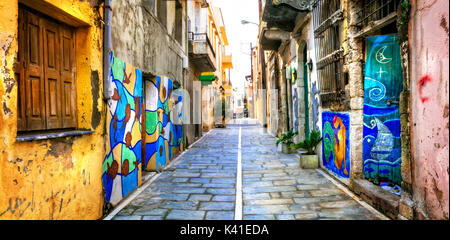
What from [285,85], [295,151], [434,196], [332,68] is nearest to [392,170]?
[434,196]

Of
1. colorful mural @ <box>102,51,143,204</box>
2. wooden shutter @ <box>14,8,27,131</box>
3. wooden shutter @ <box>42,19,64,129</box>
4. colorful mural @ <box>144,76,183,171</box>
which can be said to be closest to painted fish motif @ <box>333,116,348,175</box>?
colorful mural @ <box>102,51,143,204</box>

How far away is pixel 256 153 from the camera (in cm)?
948

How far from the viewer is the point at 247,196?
192 inches

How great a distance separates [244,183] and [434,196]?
3.41 metres

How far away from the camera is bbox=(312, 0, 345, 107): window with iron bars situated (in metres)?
5.53

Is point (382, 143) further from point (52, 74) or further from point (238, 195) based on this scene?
point (52, 74)

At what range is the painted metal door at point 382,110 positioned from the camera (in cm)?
442

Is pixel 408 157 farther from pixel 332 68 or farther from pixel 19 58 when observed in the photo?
pixel 19 58

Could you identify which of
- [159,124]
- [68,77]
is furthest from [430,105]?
[159,124]

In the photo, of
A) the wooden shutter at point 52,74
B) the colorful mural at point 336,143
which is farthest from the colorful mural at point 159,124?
the colorful mural at point 336,143

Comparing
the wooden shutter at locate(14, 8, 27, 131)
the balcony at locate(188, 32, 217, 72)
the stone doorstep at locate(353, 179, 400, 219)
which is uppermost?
the balcony at locate(188, 32, 217, 72)

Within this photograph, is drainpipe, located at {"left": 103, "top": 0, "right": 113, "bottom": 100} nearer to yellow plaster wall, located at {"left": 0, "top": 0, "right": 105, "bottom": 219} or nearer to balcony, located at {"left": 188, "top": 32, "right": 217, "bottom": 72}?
yellow plaster wall, located at {"left": 0, "top": 0, "right": 105, "bottom": 219}

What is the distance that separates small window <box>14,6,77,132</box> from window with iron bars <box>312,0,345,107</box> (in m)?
4.70

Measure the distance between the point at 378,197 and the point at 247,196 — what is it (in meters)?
2.05
